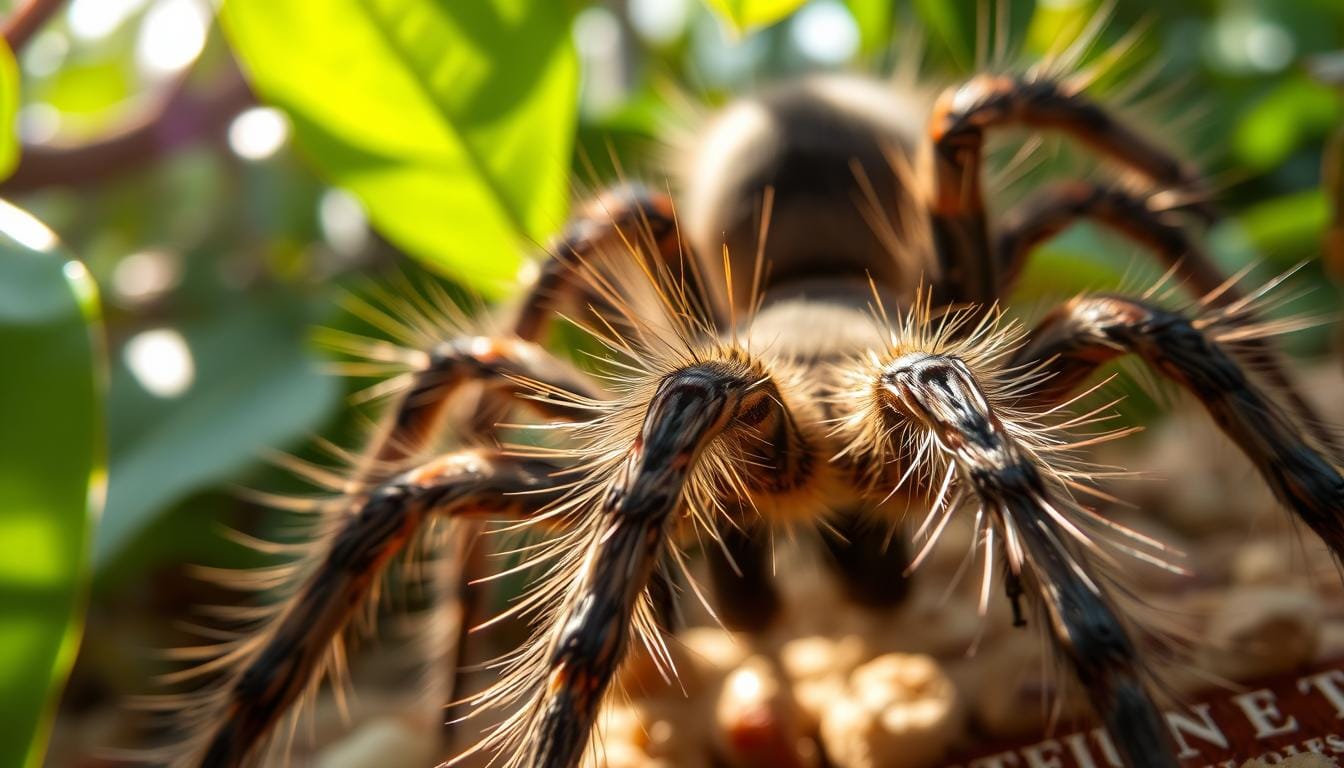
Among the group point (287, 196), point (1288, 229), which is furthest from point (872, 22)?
point (287, 196)

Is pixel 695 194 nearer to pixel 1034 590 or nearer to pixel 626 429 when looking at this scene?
pixel 626 429

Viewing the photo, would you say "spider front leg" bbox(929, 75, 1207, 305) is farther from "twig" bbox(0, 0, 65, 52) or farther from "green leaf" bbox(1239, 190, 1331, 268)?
"twig" bbox(0, 0, 65, 52)

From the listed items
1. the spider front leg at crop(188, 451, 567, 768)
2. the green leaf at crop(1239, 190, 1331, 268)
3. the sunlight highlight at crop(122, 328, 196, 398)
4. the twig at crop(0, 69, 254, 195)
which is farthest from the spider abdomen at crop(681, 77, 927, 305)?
the twig at crop(0, 69, 254, 195)

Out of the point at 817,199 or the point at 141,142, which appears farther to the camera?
the point at 141,142

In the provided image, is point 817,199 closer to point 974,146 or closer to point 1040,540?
point 974,146

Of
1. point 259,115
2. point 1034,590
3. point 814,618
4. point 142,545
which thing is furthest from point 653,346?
point 259,115

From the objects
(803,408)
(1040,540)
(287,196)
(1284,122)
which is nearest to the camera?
(1040,540)
